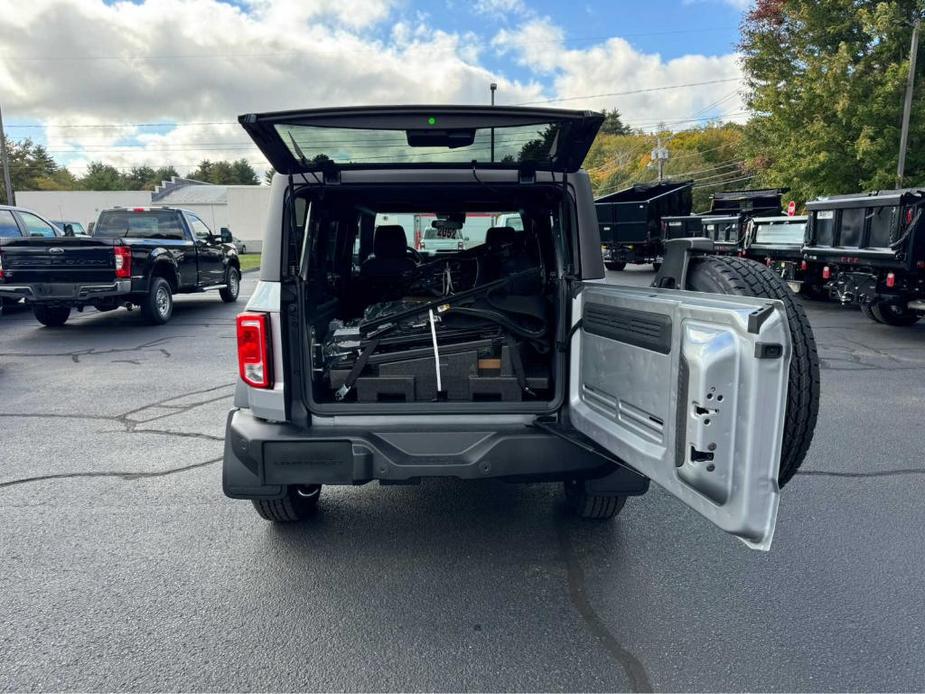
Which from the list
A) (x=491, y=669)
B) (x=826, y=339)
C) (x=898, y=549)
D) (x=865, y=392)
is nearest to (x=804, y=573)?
(x=898, y=549)

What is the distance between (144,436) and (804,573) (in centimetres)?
470

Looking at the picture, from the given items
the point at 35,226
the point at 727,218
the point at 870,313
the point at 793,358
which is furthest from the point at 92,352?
the point at 727,218

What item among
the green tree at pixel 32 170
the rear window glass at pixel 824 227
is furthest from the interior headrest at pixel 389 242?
the green tree at pixel 32 170

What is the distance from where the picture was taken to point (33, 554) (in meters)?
3.23

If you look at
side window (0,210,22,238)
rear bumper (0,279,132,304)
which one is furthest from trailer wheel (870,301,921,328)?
side window (0,210,22,238)

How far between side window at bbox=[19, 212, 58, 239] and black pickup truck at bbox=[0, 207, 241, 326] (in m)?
1.16

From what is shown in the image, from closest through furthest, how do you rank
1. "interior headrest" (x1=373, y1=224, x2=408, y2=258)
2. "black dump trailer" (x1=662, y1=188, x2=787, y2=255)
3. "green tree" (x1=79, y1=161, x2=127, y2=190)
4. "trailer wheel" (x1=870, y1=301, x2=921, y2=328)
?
"interior headrest" (x1=373, y1=224, x2=408, y2=258)
"trailer wheel" (x1=870, y1=301, x2=921, y2=328)
"black dump trailer" (x1=662, y1=188, x2=787, y2=255)
"green tree" (x1=79, y1=161, x2=127, y2=190)

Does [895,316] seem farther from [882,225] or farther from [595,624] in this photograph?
[595,624]

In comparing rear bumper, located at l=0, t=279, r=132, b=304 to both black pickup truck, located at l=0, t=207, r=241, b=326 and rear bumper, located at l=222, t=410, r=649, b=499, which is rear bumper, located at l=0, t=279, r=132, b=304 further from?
rear bumper, located at l=222, t=410, r=649, b=499

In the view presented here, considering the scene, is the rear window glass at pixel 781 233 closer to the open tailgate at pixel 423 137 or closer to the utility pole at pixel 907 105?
the utility pole at pixel 907 105

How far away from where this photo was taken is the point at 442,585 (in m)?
2.94

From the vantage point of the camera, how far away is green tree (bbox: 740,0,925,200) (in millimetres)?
17094

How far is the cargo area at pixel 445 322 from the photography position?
10.4ft

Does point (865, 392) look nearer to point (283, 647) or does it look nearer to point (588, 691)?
point (588, 691)
